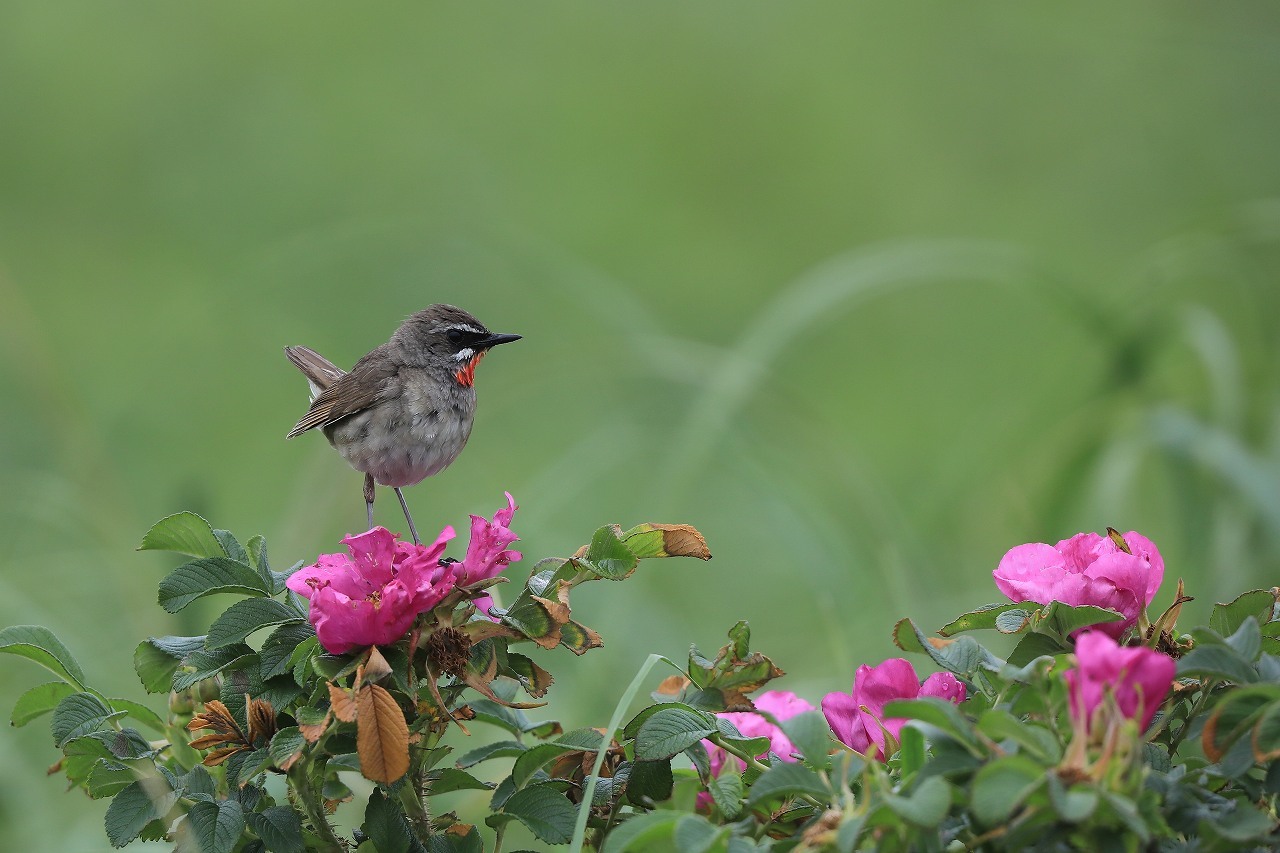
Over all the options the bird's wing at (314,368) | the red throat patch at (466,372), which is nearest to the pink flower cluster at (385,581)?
the red throat patch at (466,372)

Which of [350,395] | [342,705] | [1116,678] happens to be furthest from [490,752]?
[350,395]

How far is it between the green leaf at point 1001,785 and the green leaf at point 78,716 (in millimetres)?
770

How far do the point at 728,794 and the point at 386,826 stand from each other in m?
0.31

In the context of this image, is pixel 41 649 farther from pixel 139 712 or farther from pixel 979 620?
pixel 979 620

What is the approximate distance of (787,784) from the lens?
1.08m

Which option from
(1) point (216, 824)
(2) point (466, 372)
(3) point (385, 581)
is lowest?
(1) point (216, 824)

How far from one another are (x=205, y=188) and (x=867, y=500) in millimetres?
5372

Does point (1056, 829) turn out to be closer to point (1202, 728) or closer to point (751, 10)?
point (1202, 728)

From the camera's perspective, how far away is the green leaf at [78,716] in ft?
4.06

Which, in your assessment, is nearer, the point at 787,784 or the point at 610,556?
the point at 787,784

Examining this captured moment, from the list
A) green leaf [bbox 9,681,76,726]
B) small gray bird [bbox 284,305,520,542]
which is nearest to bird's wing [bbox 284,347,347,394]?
small gray bird [bbox 284,305,520,542]

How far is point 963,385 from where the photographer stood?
20.3ft

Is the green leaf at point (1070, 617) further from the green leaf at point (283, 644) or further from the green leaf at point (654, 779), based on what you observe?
the green leaf at point (283, 644)

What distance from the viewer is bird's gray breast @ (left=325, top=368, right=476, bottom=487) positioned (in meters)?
1.96
